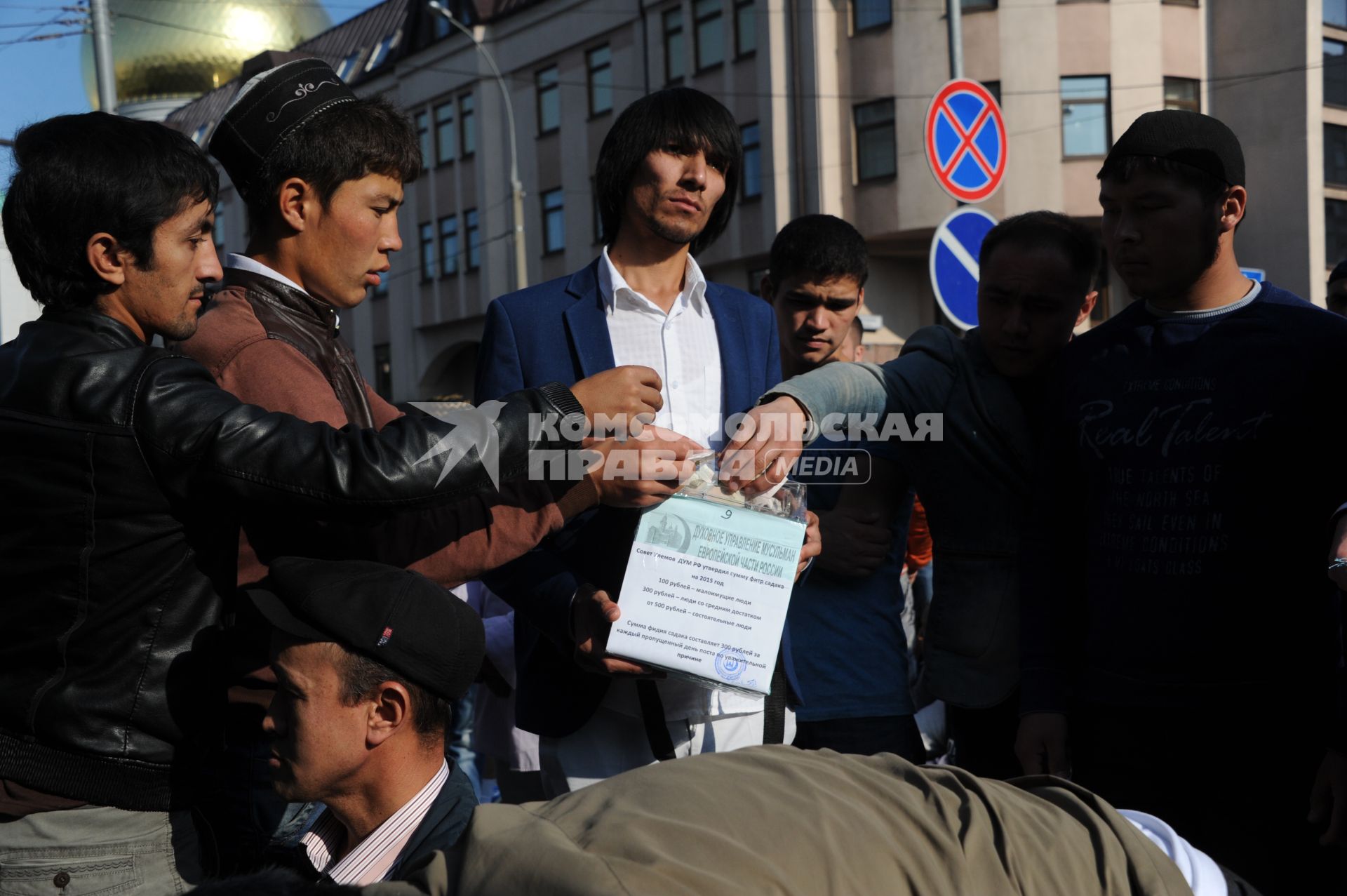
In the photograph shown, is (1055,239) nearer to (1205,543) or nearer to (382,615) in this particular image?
(1205,543)

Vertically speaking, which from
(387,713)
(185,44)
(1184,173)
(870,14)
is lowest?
(387,713)

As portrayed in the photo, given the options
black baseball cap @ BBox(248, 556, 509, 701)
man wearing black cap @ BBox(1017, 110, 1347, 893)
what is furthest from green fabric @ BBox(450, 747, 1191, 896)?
man wearing black cap @ BBox(1017, 110, 1347, 893)

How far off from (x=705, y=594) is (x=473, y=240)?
115ft

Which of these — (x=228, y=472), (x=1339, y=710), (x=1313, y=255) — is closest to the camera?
(x=228, y=472)

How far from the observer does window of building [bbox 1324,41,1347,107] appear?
88.1ft

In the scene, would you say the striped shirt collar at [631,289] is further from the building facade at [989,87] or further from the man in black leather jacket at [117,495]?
the building facade at [989,87]

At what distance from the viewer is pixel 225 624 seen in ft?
7.75

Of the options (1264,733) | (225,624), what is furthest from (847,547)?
(225,624)

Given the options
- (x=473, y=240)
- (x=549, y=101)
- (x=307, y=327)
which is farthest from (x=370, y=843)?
(x=473, y=240)

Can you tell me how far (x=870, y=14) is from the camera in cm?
2583

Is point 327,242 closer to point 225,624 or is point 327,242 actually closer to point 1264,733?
point 225,624

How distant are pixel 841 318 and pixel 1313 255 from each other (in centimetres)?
2408

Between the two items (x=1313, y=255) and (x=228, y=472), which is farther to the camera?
(x=1313, y=255)

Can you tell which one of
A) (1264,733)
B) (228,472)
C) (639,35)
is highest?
(639,35)
